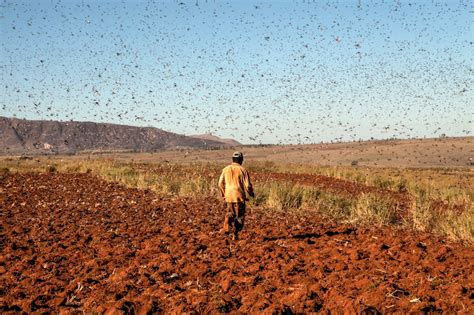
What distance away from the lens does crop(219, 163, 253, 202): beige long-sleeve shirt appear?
31.1 ft

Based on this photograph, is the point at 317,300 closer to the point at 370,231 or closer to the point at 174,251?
the point at 174,251

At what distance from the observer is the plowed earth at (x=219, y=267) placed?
562cm

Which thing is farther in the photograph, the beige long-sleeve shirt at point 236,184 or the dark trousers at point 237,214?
the dark trousers at point 237,214

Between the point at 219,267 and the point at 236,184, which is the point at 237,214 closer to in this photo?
the point at 236,184

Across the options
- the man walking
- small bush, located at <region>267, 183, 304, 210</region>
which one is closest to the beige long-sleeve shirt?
the man walking

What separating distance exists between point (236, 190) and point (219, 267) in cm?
226

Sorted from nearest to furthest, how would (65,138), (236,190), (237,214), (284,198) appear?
(236,190) < (237,214) < (284,198) < (65,138)

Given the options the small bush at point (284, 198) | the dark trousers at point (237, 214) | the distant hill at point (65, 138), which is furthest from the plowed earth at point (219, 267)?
the distant hill at point (65, 138)

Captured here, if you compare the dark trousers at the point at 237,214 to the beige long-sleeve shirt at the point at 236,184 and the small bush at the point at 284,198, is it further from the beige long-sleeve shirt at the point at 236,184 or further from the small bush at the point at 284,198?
the small bush at the point at 284,198

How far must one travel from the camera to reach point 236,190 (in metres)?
9.48

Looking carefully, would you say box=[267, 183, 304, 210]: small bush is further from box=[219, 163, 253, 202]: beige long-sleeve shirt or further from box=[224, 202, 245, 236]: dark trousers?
box=[219, 163, 253, 202]: beige long-sleeve shirt

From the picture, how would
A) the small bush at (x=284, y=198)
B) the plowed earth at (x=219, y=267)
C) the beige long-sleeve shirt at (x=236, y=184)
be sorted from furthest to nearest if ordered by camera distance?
the small bush at (x=284, y=198), the beige long-sleeve shirt at (x=236, y=184), the plowed earth at (x=219, y=267)

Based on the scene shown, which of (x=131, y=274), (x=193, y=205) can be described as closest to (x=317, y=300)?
(x=131, y=274)

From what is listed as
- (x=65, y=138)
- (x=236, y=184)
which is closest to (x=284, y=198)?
(x=236, y=184)
